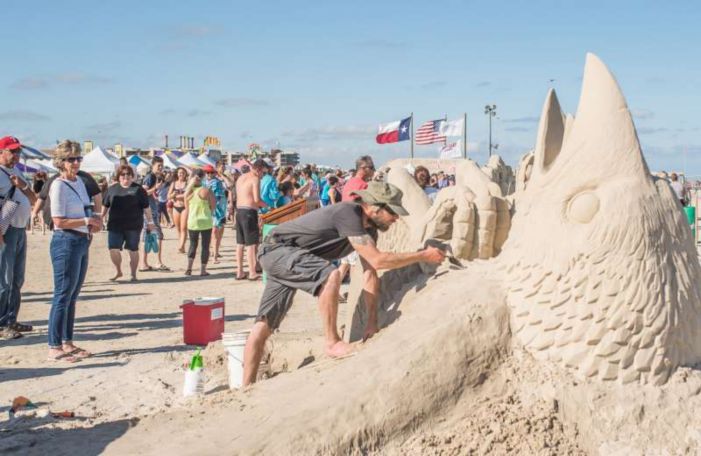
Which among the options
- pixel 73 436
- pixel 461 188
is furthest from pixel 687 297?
pixel 73 436

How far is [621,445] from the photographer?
10.3 ft

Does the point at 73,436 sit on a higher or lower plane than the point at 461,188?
lower

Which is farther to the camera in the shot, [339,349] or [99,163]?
[99,163]

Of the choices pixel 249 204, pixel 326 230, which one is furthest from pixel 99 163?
pixel 326 230

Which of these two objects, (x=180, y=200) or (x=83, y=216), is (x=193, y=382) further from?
(x=180, y=200)

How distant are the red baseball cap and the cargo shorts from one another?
334 cm

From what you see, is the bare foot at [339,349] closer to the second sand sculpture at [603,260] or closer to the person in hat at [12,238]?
the second sand sculpture at [603,260]

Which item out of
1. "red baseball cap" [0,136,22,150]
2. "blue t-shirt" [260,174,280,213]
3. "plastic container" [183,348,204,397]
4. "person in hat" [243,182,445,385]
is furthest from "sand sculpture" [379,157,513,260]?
"blue t-shirt" [260,174,280,213]

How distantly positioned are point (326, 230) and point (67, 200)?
266cm

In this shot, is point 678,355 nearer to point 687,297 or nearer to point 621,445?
point 687,297

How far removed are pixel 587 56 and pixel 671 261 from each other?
106 centimetres

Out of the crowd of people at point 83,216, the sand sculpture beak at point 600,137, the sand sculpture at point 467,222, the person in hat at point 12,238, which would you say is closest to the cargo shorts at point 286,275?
the crowd of people at point 83,216

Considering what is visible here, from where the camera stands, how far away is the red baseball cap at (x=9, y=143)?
6.55 meters

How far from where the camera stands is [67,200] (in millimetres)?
5879
